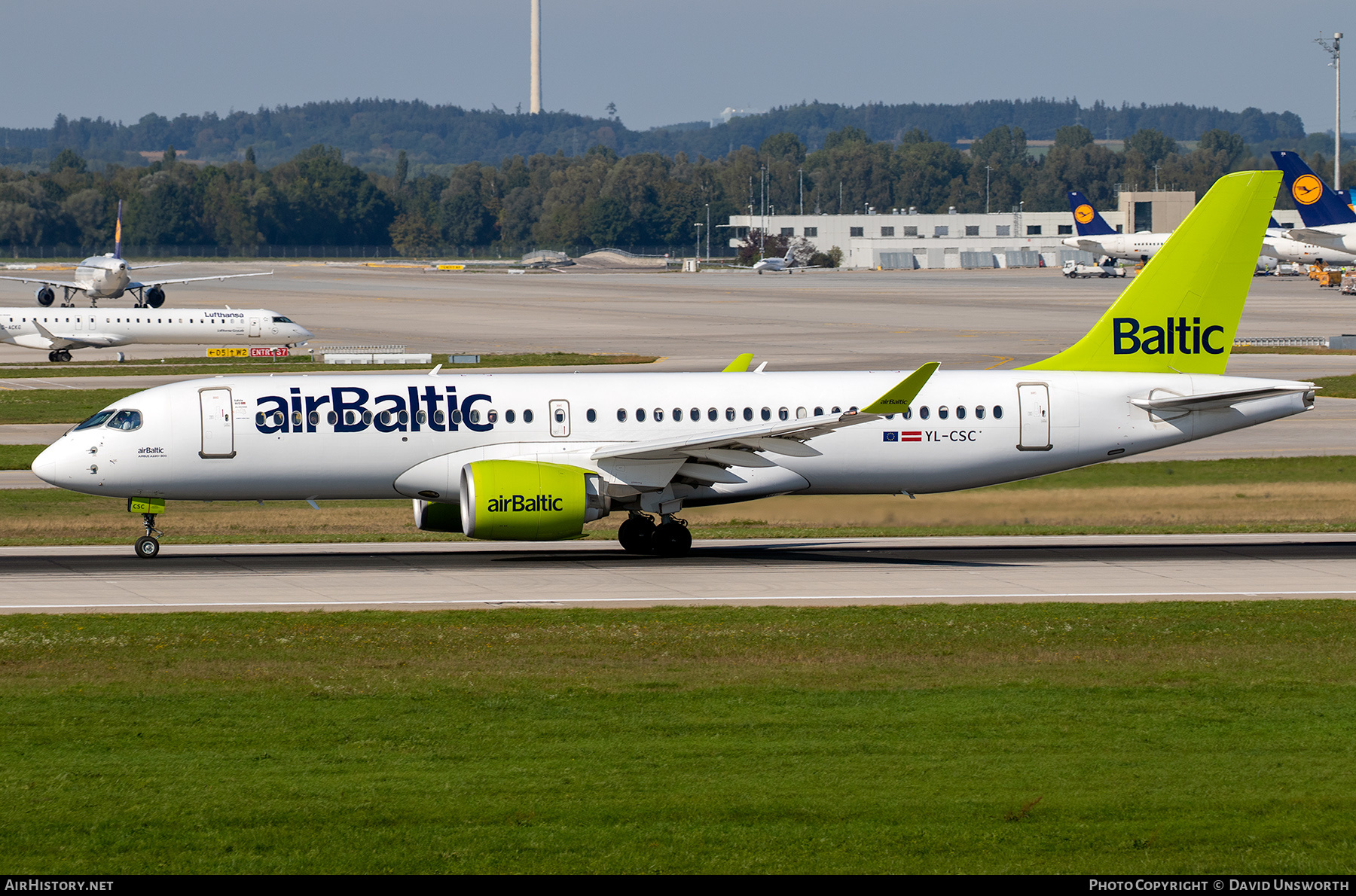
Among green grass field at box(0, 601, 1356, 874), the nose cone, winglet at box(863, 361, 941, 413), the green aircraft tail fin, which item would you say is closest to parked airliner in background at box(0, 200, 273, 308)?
the nose cone

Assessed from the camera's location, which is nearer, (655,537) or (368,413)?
(368,413)

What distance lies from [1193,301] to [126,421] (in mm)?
24171

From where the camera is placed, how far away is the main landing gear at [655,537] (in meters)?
Result: 33.8

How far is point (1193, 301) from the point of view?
35375 mm

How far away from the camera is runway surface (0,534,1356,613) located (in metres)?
28.3

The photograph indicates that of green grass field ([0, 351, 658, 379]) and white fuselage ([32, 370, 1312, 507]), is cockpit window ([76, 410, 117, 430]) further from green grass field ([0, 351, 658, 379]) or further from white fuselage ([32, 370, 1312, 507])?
green grass field ([0, 351, 658, 379])

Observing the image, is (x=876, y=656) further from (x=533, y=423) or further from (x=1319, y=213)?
(x=1319, y=213)

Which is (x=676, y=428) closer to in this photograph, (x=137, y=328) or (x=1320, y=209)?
(x=137, y=328)

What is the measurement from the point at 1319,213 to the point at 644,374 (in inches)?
3015

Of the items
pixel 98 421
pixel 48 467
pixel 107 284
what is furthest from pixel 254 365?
pixel 48 467

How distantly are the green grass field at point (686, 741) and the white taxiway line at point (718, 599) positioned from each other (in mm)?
1579

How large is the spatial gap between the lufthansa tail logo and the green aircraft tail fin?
2518 inches

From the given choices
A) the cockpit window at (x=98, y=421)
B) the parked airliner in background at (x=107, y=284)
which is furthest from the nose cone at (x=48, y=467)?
the parked airliner in background at (x=107, y=284)

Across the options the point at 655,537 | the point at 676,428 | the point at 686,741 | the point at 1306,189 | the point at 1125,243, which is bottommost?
the point at 686,741
